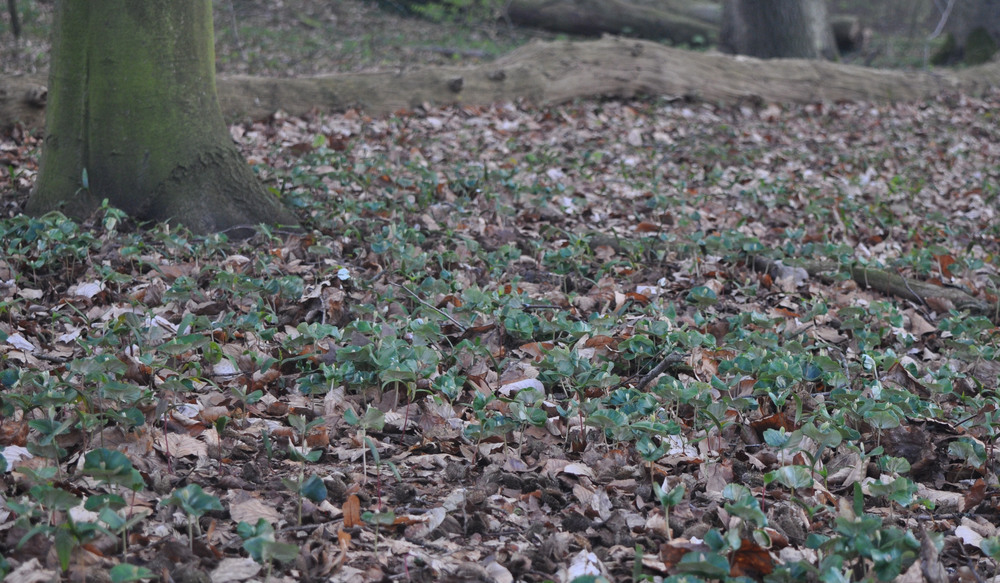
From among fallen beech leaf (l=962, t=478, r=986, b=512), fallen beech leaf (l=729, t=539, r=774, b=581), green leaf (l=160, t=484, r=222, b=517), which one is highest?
green leaf (l=160, t=484, r=222, b=517)

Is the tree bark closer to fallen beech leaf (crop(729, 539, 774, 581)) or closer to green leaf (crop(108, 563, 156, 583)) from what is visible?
green leaf (crop(108, 563, 156, 583))

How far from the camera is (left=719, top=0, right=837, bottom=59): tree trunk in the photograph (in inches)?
A: 424

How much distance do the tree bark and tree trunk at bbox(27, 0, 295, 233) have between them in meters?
2.10

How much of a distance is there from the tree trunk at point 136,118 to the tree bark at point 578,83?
2.10 m

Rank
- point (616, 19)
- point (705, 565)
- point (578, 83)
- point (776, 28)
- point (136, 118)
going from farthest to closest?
point (616, 19) → point (776, 28) → point (578, 83) → point (136, 118) → point (705, 565)

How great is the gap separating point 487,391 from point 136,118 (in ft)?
8.12

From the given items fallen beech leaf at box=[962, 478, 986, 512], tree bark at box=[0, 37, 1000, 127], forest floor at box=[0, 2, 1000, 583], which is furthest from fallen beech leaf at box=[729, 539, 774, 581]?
tree bark at box=[0, 37, 1000, 127]

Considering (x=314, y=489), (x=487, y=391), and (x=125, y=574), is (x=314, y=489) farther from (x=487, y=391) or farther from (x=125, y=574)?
(x=487, y=391)

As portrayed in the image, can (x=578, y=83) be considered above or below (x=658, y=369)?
above

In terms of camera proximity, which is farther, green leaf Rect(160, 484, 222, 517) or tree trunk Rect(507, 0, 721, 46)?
tree trunk Rect(507, 0, 721, 46)

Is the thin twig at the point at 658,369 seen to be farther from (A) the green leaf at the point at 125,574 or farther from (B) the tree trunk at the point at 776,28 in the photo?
(B) the tree trunk at the point at 776,28

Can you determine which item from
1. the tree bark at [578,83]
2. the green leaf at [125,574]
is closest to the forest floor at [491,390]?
the green leaf at [125,574]

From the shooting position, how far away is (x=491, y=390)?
2.83 m

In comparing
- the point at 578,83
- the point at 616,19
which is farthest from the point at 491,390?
the point at 616,19
